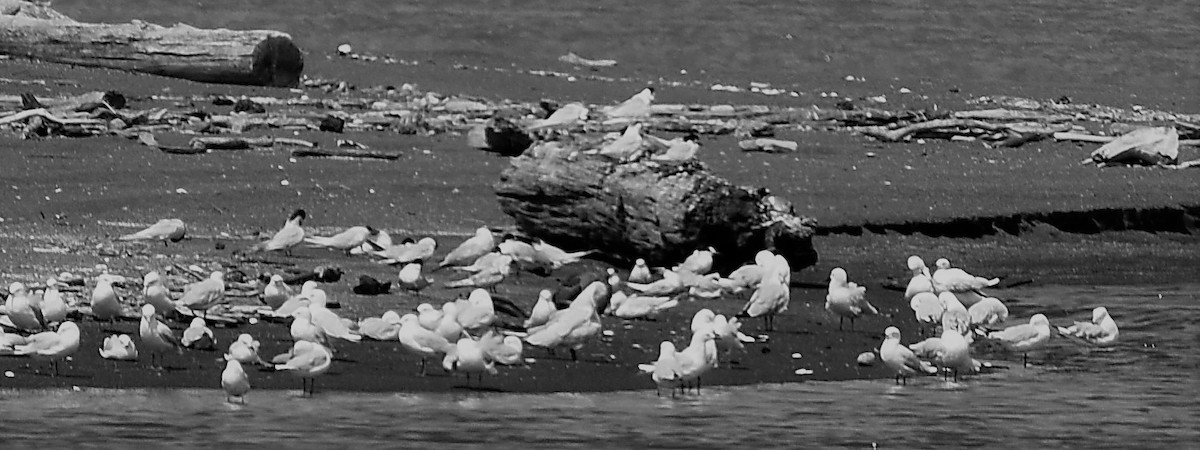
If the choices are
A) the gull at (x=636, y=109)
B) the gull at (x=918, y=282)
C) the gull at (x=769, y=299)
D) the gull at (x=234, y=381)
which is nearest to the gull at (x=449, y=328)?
the gull at (x=234, y=381)

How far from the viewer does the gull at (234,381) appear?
32.0ft

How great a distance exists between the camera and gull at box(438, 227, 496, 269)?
1297 centimetres

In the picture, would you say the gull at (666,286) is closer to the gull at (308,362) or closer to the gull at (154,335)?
the gull at (308,362)

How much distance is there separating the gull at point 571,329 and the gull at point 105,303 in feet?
6.46

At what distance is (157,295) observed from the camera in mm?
10945

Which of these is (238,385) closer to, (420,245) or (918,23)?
(420,245)

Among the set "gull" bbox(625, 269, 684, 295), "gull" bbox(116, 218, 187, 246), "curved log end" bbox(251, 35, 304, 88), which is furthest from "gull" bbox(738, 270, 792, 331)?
"curved log end" bbox(251, 35, 304, 88)

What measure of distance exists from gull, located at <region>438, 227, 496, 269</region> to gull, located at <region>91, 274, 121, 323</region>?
247 centimetres

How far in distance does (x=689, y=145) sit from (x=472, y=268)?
2874 millimetres

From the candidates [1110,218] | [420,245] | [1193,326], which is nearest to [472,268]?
[420,245]

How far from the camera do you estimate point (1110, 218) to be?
1583 centimetres

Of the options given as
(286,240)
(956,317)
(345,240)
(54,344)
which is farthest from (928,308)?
(54,344)

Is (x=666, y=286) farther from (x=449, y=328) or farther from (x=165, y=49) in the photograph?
(x=165, y=49)

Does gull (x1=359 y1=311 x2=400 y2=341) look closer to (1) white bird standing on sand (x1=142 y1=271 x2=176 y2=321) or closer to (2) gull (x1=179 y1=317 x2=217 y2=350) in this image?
(2) gull (x1=179 y1=317 x2=217 y2=350)
